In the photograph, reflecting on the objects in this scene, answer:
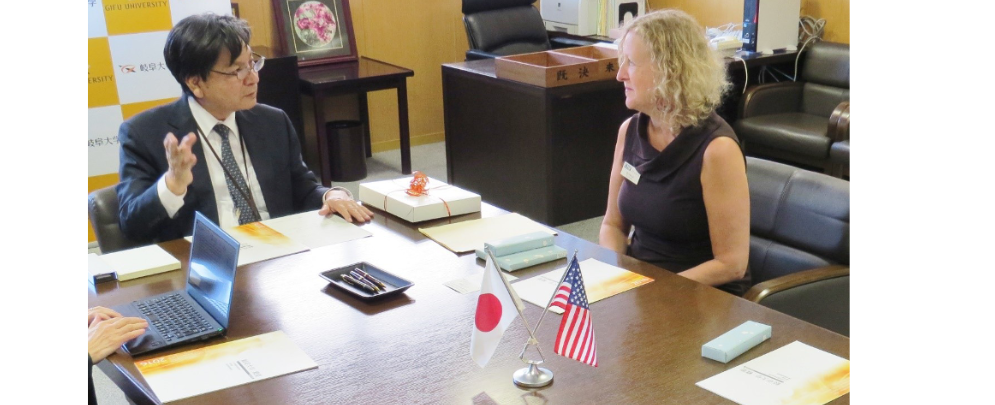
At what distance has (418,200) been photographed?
244cm

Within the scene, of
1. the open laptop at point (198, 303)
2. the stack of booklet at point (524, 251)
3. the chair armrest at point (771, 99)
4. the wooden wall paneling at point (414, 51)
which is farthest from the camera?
the wooden wall paneling at point (414, 51)

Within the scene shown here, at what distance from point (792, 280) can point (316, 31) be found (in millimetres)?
4152

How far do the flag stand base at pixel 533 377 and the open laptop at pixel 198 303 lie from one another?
1.89 ft

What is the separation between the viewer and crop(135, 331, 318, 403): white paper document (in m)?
1.51

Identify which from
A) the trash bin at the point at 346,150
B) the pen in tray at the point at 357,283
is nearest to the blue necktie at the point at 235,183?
the pen in tray at the point at 357,283

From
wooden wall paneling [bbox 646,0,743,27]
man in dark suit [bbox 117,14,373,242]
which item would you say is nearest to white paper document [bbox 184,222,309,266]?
man in dark suit [bbox 117,14,373,242]

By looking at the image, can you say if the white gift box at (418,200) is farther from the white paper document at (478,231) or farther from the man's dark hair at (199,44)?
the man's dark hair at (199,44)

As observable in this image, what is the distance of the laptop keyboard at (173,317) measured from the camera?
1726 millimetres

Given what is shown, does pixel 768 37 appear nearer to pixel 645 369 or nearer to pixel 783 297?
pixel 783 297

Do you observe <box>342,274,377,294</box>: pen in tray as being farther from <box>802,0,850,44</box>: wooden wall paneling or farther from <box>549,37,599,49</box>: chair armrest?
<box>802,0,850,44</box>: wooden wall paneling

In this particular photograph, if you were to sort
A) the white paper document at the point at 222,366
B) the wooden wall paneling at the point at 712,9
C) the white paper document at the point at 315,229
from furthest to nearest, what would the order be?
the wooden wall paneling at the point at 712,9 → the white paper document at the point at 315,229 → the white paper document at the point at 222,366

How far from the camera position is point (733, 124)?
5125mm

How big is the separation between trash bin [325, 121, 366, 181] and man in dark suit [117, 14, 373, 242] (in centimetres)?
274

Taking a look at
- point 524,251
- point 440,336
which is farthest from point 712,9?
point 440,336
